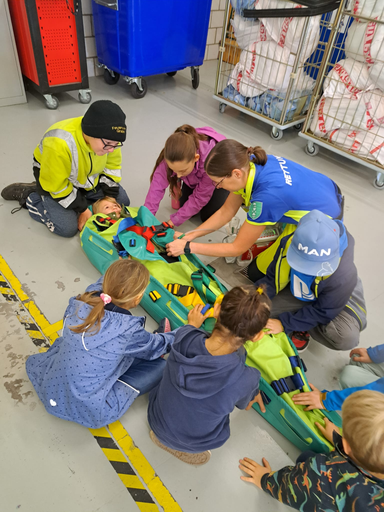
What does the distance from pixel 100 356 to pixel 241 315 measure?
0.66m

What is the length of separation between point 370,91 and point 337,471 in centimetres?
351

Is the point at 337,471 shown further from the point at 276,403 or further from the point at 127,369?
the point at 127,369

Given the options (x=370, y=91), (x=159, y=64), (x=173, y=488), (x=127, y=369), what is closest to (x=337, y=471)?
(x=173, y=488)

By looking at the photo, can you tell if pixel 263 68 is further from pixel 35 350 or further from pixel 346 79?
pixel 35 350

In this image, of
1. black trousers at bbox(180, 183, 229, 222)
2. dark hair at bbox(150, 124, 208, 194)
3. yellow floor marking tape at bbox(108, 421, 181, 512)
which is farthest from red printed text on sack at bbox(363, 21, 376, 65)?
yellow floor marking tape at bbox(108, 421, 181, 512)

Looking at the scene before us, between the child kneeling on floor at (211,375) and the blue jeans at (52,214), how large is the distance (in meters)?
1.63

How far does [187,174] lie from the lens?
2.58m

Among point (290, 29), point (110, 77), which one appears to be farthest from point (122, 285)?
point (110, 77)

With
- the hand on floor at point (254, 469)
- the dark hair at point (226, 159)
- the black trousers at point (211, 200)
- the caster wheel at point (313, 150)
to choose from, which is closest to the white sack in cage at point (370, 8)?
the caster wheel at point (313, 150)

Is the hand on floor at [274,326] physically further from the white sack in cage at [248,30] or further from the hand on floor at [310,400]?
the white sack in cage at [248,30]

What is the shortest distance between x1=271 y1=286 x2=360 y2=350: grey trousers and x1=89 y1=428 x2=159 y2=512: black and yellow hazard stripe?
1121mm

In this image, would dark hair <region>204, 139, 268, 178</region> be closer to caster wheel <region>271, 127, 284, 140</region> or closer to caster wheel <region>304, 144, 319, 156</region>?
caster wheel <region>304, 144, 319, 156</region>

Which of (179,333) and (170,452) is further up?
(179,333)

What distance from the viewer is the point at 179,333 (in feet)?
5.16
